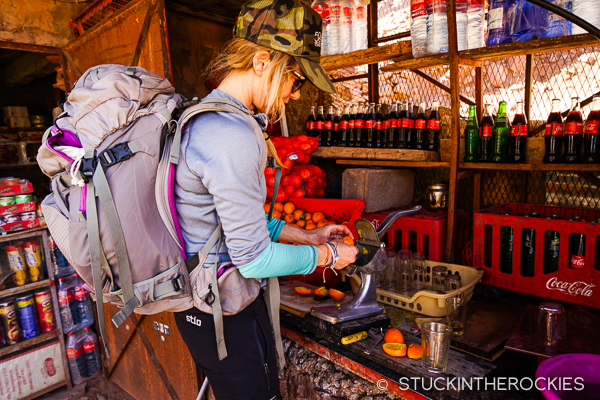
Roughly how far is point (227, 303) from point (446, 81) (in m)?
3.39

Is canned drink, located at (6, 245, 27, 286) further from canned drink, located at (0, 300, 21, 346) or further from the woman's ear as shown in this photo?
the woman's ear

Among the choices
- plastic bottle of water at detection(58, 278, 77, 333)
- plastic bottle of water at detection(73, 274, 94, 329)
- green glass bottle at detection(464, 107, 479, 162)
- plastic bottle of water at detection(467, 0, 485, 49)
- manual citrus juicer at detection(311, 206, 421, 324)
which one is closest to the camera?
manual citrus juicer at detection(311, 206, 421, 324)

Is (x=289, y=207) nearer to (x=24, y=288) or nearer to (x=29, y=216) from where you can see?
(x=29, y=216)

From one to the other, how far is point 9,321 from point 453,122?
3759 mm

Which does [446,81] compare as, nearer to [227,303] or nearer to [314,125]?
[314,125]

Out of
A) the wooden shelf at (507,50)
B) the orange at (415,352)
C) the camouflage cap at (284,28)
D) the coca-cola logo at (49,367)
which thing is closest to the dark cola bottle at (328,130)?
the wooden shelf at (507,50)

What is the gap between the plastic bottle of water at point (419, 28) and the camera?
8.04 feet

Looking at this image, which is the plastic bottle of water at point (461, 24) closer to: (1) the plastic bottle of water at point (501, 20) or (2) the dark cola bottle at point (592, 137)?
(1) the plastic bottle of water at point (501, 20)

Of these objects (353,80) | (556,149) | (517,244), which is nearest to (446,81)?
(353,80)

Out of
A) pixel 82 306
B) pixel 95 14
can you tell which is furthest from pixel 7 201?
pixel 95 14

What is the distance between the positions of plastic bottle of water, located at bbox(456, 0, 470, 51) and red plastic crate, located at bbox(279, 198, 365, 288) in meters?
1.21

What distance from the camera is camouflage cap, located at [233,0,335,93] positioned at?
48.6 inches

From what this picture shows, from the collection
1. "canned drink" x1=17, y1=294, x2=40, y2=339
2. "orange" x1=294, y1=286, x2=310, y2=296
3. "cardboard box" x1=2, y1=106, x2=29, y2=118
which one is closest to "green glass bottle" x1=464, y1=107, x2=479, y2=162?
"orange" x1=294, y1=286, x2=310, y2=296

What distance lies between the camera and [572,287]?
6.27 feet
